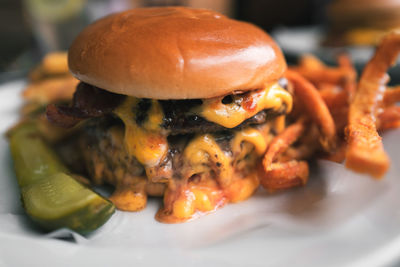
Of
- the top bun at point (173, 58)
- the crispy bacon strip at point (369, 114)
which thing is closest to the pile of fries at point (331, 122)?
the crispy bacon strip at point (369, 114)

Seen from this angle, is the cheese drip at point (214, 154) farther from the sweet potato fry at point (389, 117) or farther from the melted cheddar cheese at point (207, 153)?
the sweet potato fry at point (389, 117)

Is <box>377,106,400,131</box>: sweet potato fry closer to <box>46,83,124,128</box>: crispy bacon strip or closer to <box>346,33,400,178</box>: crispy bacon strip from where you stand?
<box>346,33,400,178</box>: crispy bacon strip

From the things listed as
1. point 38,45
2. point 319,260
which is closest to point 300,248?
point 319,260

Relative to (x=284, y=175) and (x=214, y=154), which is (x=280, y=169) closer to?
(x=284, y=175)

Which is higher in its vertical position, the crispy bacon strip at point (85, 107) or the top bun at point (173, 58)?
the top bun at point (173, 58)

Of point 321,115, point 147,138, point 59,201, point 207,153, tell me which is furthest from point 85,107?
point 321,115
